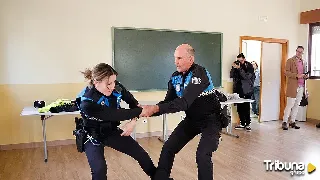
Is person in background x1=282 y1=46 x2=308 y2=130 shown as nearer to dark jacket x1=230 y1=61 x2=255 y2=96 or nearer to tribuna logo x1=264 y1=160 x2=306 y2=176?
dark jacket x1=230 y1=61 x2=255 y2=96

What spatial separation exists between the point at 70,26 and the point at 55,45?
0.40 metres

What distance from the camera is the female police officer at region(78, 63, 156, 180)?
7.72ft

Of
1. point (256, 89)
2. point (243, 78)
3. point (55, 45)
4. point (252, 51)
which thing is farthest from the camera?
point (252, 51)

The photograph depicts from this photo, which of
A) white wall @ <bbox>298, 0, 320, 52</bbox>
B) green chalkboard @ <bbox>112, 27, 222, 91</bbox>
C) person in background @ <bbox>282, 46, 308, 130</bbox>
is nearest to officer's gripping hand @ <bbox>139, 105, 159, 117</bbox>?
green chalkboard @ <bbox>112, 27, 222, 91</bbox>

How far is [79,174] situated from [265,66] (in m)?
5.03

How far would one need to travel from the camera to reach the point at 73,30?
197 inches

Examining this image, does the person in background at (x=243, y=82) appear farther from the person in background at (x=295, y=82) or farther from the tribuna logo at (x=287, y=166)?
the tribuna logo at (x=287, y=166)

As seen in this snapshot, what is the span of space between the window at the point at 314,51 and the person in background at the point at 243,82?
79.4 inches

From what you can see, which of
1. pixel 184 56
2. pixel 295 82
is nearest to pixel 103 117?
pixel 184 56

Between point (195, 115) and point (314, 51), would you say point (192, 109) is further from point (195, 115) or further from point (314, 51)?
point (314, 51)

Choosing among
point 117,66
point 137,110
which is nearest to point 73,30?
point 117,66

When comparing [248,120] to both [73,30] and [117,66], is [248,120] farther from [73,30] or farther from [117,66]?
[73,30]

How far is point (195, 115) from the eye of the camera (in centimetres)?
270

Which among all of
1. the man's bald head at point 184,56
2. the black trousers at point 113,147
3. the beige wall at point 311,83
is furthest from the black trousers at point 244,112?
the black trousers at point 113,147
